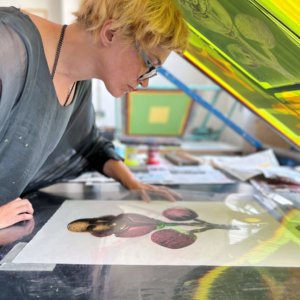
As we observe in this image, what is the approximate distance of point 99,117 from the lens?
9.59ft

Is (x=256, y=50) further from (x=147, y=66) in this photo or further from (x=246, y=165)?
(x=246, y=165)

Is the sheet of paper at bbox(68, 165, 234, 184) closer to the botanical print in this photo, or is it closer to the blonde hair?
the botanical print

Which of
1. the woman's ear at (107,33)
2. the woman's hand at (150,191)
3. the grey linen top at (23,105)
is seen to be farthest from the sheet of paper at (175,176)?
the woman's ear at (107,33)

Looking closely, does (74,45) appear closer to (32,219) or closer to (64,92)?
(64,92)

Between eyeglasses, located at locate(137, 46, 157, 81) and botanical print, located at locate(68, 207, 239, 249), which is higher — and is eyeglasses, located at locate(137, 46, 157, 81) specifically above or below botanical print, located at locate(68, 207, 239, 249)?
above

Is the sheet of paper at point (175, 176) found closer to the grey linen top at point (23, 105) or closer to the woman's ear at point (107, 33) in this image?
the grey linen top at point (23, 105)

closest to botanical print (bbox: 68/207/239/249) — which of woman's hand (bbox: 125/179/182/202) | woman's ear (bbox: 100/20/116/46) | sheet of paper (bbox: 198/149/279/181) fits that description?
woman's hand (bbox: 125/179/182/202)

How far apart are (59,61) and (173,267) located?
1.56 feet

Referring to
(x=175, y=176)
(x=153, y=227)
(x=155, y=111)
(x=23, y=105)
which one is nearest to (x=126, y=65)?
(x=23, y=105)

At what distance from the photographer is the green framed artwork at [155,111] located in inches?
84.0

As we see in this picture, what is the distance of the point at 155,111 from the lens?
221 centimetres

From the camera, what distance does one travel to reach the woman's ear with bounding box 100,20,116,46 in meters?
0.67

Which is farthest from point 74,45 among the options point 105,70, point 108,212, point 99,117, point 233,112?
point 99,117

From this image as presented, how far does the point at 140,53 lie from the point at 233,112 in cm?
189
